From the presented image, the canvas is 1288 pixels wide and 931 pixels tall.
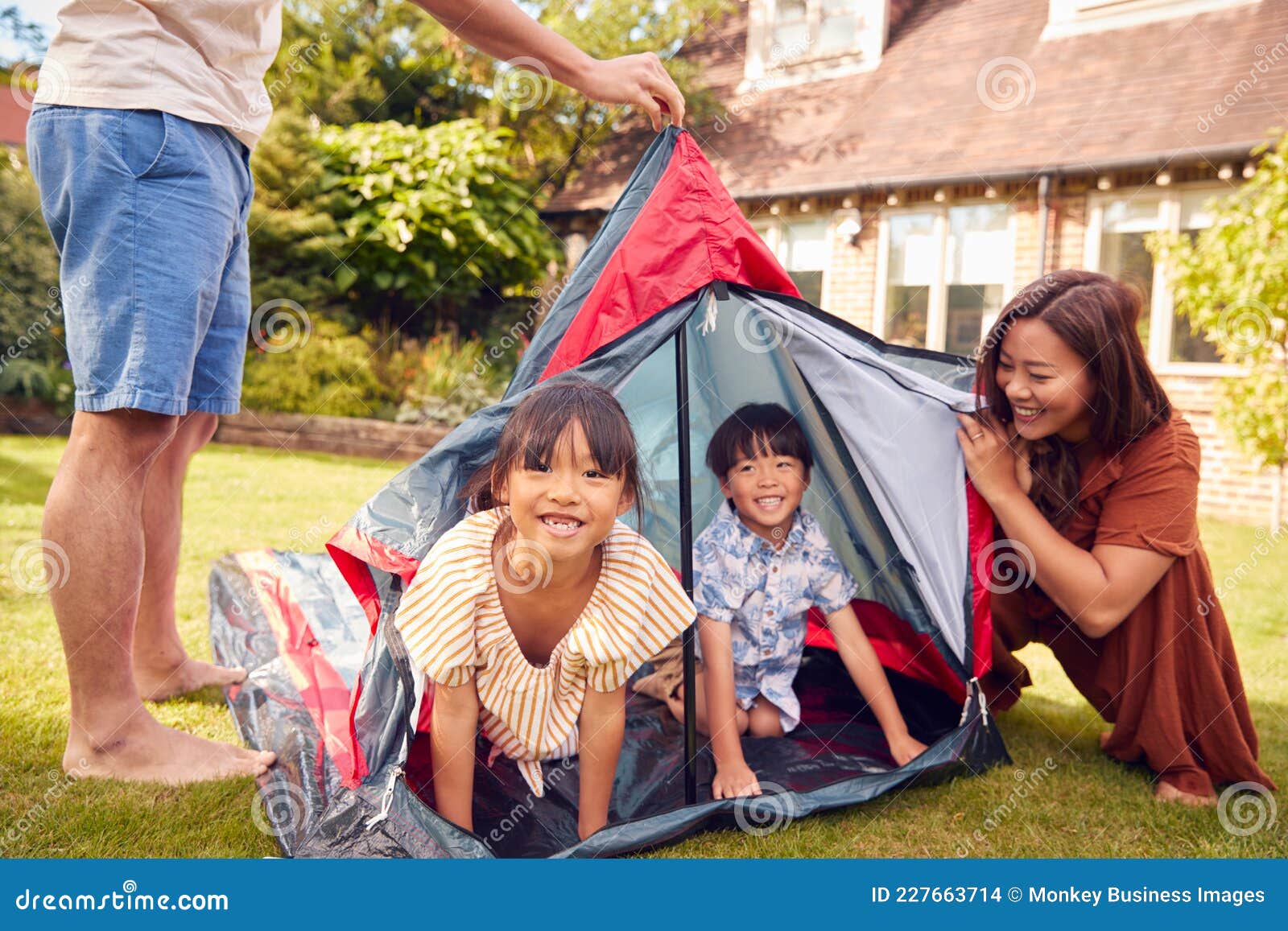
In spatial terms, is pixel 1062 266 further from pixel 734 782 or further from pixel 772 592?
pixel 734 782

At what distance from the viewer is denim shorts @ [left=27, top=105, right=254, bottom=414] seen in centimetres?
182

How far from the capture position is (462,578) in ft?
5.80

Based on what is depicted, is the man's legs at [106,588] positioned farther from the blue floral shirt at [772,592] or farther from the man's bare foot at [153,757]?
the blue floral shirt at [772,592]

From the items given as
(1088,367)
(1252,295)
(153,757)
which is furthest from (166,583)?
(1252,295)

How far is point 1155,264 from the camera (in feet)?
23.6

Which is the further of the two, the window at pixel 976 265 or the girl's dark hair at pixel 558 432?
the window at pixel 976 265

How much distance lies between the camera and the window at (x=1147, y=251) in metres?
7.37

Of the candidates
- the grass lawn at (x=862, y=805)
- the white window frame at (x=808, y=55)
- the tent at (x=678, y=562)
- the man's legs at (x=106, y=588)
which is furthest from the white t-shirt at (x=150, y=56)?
the white window frame at (x=808, y=55)

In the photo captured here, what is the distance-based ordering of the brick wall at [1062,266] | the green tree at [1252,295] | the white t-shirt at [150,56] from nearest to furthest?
the white t-shirt at [150,56], the green tree at [1252,295], the brick wall at [1062,266]

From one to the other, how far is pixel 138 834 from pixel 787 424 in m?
1.64

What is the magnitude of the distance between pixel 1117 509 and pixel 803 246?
744cm

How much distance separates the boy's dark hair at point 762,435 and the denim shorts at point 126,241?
1252 millimetres

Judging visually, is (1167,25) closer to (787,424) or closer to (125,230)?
(787,424)

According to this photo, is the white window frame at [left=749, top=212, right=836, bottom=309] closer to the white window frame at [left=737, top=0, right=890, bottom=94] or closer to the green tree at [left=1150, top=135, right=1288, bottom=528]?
the white window frame at [left=737, top=0, right=890, bottom=94]
